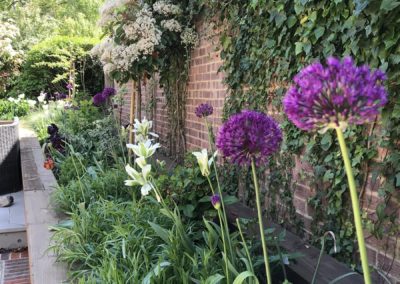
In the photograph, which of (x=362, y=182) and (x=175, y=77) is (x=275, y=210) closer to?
(x=362, y=182)

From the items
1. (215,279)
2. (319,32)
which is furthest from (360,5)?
(215,279)

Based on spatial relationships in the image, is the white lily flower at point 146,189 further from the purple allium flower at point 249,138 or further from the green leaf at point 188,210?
the purple allium flower at point 249,138

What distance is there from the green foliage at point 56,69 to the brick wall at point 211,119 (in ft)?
26.5

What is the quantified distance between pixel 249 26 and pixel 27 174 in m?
3.28

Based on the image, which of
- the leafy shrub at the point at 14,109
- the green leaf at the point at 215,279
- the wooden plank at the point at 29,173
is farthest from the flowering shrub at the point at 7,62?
the green leaf at the point at 215,279

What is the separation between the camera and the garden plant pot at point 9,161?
5871 millimetres

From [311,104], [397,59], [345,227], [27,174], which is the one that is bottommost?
[27,174]

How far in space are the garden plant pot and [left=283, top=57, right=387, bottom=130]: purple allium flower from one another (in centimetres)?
582

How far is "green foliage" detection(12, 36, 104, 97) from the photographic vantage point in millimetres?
14117

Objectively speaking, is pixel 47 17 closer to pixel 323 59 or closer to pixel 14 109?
pixel 14 109

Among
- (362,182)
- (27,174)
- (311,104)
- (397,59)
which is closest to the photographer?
(311,104)

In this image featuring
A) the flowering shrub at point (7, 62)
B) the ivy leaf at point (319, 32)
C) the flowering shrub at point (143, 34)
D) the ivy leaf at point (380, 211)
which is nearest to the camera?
the ivy leaf at point (380, 211)

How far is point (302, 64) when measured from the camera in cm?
251

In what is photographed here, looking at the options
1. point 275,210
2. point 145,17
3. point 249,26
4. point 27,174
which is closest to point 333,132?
point 275,210
